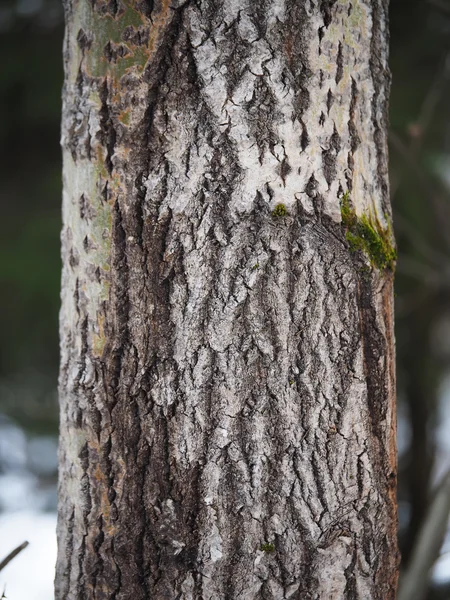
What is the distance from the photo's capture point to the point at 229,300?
4.04 ft

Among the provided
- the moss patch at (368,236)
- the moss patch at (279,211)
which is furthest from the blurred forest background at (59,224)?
the moss patch at (279,211)

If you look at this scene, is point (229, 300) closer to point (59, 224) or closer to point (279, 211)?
point (279, 211)

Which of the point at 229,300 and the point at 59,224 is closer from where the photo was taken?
the point at 229,300

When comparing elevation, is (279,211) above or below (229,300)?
above

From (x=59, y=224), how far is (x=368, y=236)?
3039 mm

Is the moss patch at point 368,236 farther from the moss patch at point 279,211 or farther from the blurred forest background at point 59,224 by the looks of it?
the blurred forest background at point 59,224

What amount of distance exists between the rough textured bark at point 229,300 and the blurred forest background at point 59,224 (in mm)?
1257

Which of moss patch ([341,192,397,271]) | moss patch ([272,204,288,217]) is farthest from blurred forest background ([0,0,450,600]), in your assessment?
moss patch ([272,204,288,217])

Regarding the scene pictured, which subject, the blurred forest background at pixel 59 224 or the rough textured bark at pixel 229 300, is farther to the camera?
the blurred forest background at pixel 59 224

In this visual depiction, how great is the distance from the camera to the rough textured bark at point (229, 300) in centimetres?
123

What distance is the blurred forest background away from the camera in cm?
305

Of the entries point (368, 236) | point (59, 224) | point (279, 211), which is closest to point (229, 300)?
point (279, 211)

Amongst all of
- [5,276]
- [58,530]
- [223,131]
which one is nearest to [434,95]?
[223,131]

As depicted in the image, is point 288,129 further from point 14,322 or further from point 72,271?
point 14,322
